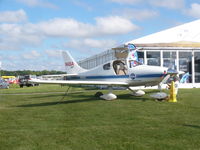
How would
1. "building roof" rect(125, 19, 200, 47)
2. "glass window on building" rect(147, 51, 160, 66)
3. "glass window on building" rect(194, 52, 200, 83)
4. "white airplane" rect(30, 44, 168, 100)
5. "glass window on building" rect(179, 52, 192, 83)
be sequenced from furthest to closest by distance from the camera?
1. "building roof" rect(125, 19, 200, 47)
2. "glass window on building" rect(194, 52, 200, 83)
3. "glass window on building" rect(179, 52, 192, 83)
4. "glass window on building" rect(147, 51, 160, 66)
5. "white airplane" rect(30, 44, 168, 100)

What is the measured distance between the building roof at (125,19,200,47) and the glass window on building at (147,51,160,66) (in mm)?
2302

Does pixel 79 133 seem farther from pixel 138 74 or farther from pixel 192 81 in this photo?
pixel 192 81

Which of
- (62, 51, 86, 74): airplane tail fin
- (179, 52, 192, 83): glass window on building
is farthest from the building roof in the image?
(62, 51, 86, 74): airplane tail fin

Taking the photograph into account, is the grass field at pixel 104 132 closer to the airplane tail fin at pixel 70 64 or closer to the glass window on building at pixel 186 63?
the airplane tail fin at pixel 70 64

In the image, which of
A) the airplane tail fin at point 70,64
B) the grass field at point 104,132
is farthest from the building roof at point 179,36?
the grass field at point 104,132

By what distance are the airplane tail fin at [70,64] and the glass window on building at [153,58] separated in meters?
12.3

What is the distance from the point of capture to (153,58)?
95.6 feet

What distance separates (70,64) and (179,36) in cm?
2039

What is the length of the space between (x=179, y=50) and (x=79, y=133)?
84.8 feet

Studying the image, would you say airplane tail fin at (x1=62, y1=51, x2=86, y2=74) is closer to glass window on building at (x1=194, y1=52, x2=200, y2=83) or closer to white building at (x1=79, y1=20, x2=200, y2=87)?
white building at (x1=79, y1=20, x2=200, y2=87)

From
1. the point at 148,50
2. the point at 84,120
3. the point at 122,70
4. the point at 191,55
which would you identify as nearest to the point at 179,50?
the point at 191,55

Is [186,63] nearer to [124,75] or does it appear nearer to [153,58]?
[153,58]

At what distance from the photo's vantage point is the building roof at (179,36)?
103 feet

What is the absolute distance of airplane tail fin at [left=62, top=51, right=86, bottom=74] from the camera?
18.4 metres
